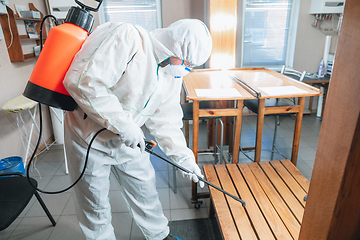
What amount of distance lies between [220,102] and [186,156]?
38.8 inches

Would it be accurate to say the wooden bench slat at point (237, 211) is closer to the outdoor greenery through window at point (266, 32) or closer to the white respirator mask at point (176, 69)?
the white respirator mask at point (176, 69)

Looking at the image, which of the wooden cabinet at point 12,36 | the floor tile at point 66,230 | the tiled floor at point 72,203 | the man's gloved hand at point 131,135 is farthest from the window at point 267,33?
the floor tile at point 66,230

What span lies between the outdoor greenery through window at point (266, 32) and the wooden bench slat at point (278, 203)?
2520 mm

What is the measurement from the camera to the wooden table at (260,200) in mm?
1138

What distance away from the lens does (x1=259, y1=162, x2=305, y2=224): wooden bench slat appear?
1.23 metres

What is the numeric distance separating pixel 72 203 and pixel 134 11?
2704 mm

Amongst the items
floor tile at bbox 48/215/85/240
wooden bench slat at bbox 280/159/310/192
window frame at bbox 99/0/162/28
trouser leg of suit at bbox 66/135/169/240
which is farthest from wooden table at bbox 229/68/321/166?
window frame at bbox 99/0/162/28

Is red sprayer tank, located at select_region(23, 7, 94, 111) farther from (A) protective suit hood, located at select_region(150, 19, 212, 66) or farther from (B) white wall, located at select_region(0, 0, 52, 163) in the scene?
(B) white wall, located at select_region(0, 0, 52, 163)

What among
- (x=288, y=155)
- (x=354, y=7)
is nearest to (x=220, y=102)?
(x=288, y=155)

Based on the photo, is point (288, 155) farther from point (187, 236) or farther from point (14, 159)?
point (14, 159)

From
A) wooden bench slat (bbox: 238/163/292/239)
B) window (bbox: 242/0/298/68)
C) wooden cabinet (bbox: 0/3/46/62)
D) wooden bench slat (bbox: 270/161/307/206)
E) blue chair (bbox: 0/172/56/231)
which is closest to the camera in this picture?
wooden bench slat (bbox: 238/163/292/239)

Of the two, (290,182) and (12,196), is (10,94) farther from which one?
(290,182)

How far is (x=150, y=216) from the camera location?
146 centimetres

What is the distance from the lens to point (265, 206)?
129cm
